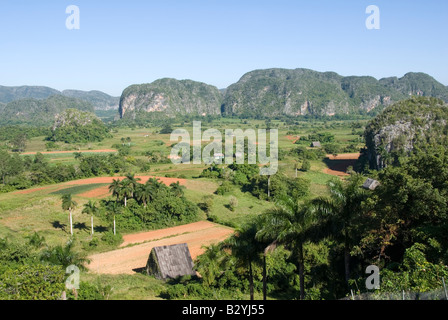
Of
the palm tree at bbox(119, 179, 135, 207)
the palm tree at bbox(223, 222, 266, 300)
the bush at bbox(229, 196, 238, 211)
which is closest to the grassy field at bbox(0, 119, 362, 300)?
the bush at bbox(229, 196, 238, 211)

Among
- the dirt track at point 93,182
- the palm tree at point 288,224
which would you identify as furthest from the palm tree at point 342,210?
the dirt track at point 93,182

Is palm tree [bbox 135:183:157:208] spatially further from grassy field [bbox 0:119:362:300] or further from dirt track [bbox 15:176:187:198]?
dirt track [bbox 15:176:187:198]

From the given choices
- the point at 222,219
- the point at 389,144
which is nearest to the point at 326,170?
the point at 389,144

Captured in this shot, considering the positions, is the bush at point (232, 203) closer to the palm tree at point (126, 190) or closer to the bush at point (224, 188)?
the bush at point (224, 188)

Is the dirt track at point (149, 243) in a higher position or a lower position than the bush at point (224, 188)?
lower

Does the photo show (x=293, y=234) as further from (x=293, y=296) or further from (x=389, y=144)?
(x=389, y=144)

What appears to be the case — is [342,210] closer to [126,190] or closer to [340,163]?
[126,190]
